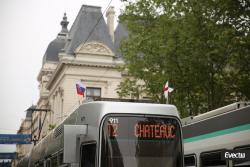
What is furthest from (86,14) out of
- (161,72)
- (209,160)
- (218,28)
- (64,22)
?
(209,160)

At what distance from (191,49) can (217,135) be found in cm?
973

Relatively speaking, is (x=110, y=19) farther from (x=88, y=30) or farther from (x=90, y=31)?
(x=90, y=31)

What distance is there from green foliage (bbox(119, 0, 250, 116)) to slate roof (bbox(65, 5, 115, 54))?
29.7m

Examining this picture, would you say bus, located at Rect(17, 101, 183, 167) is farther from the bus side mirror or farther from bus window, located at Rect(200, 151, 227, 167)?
bus window, located at Rect(200, 151, 227, 167)

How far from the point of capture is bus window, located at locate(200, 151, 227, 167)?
11.1 m

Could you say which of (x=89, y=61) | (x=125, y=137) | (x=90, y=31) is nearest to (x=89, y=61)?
(x=89, y=61)

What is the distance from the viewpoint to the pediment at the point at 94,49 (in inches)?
2089

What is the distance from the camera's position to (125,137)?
9.92m

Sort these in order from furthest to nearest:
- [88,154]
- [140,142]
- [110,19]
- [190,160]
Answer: [110,19]
[190,160]
[88,154]
[140,142]

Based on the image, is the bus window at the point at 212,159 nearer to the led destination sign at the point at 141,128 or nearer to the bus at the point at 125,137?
the bus at the point at 125,137

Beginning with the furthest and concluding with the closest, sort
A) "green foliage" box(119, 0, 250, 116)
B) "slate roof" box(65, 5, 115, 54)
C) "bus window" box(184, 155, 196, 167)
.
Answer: "slate roof" box(65, 5, 115, 54)
"green foliage" box(119, 0, 250, 116)
"bus window" box(184, 155, 196, 167)

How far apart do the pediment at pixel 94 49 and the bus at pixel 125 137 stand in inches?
1672

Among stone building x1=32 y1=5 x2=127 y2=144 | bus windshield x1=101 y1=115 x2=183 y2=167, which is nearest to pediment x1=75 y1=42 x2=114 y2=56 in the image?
stone building x1=32 y1=5 x2=127 y2=144

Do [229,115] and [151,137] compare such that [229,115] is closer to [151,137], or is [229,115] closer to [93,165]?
[151,137]
